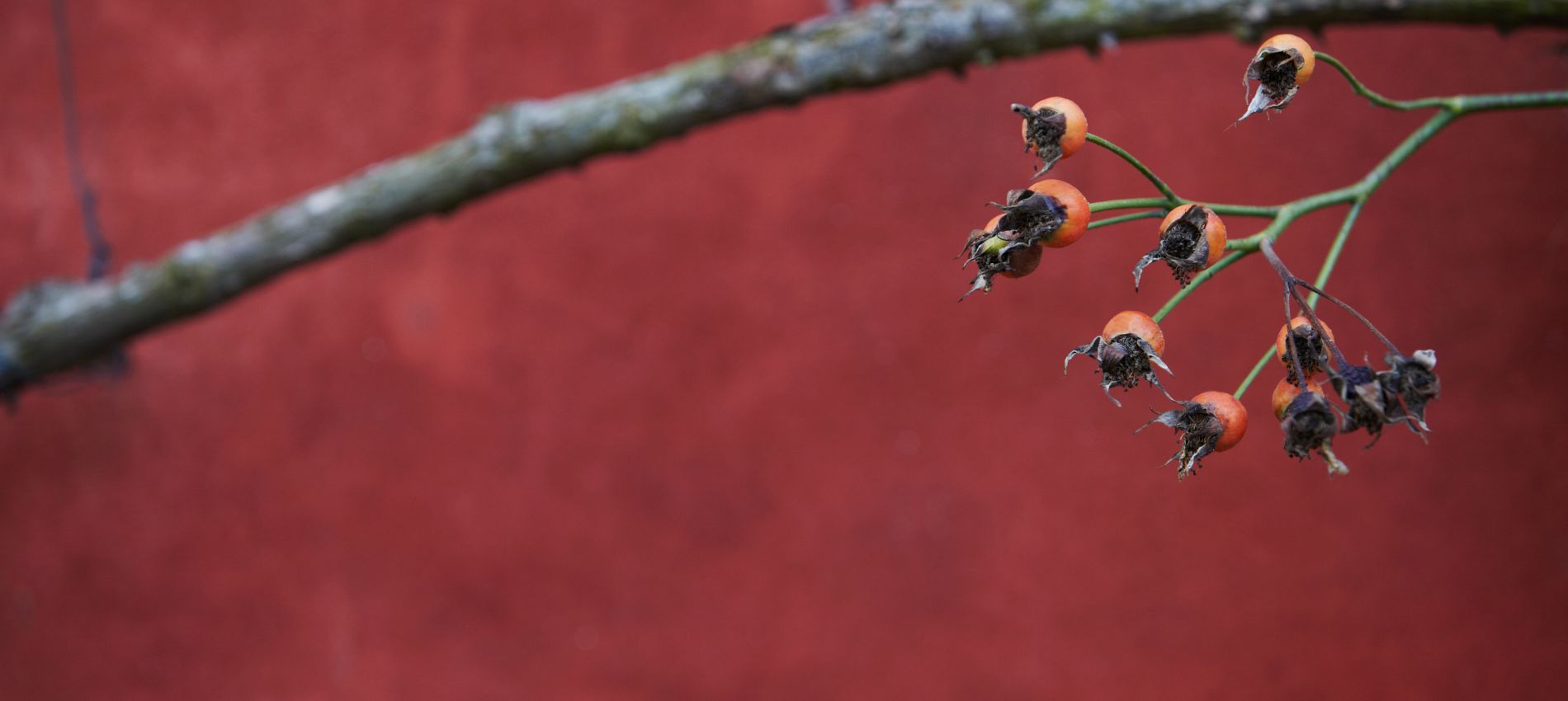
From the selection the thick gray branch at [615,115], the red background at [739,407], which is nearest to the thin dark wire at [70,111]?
the red background at [739,407]

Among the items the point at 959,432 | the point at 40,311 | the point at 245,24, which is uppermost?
the point at 245,24

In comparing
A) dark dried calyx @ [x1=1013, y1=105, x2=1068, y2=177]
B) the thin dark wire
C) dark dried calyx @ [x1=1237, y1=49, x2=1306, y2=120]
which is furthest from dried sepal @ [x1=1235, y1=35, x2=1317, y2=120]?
the thin dark wire

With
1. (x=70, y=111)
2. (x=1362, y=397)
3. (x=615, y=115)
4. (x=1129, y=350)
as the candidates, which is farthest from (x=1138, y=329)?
(x=70, y=111)

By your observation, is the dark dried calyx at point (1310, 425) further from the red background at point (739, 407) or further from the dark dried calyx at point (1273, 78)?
the red background at point (739, 407)

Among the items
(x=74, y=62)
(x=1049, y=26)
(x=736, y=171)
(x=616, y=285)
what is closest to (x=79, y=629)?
(x=74, y=62)

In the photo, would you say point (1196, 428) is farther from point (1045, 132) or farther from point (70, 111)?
point (70, 111)

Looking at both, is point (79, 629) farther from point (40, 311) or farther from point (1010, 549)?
point (1010, 549)

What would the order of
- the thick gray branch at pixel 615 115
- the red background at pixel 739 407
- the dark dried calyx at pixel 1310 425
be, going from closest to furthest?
1. the dark dried calyx at pixel 1310 425
2. the thick gray branch at pixel 615 115
3. the red background at pixel 739 407
